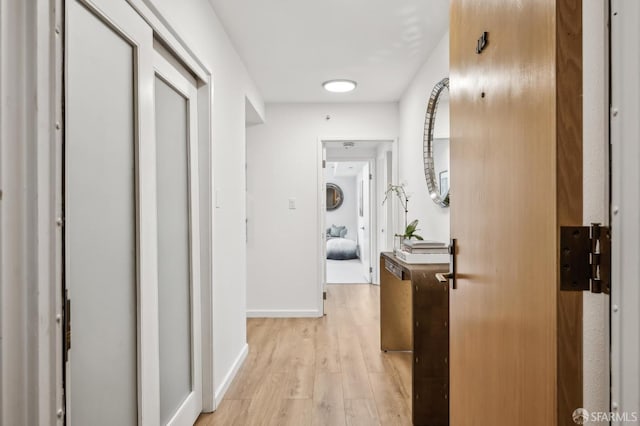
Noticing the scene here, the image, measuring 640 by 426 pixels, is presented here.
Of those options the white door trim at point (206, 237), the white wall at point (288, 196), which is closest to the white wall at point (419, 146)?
the white wall at point (288, 196)

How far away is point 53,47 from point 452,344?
138 centimetres

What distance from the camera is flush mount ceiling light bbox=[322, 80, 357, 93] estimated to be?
3582 millimetres

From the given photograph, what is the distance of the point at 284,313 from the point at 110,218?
10.6 feet

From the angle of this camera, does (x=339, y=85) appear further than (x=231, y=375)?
Yes

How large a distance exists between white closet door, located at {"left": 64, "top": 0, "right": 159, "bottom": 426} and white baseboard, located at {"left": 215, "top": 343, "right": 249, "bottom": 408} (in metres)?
0.84

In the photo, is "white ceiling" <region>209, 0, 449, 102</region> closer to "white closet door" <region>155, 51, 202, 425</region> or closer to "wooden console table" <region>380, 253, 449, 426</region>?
"white closet door" <region>155, 51, 202, 425</region>

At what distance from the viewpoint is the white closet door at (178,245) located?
1.71 meters

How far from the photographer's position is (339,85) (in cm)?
363

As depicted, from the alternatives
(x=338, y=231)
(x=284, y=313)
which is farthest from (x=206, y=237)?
(x=338, y=231)

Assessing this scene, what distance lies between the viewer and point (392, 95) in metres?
4.05

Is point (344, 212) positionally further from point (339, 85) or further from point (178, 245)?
point (178, 245)

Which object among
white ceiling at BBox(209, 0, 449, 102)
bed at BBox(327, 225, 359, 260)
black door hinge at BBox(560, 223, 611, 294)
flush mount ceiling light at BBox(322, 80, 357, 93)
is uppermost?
white ceiling at BBox(209, 0, 449, 102)

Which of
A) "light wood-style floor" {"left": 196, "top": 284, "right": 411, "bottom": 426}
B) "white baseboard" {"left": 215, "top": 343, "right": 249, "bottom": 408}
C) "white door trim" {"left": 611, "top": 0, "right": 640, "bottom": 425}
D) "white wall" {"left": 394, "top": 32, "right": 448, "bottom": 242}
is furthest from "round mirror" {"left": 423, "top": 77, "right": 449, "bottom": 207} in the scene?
"white door trim" {"left": 611, "top": 0, "right": 640, "bottom": 425}

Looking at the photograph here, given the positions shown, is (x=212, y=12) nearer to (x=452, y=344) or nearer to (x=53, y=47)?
(x=53, y=47)
